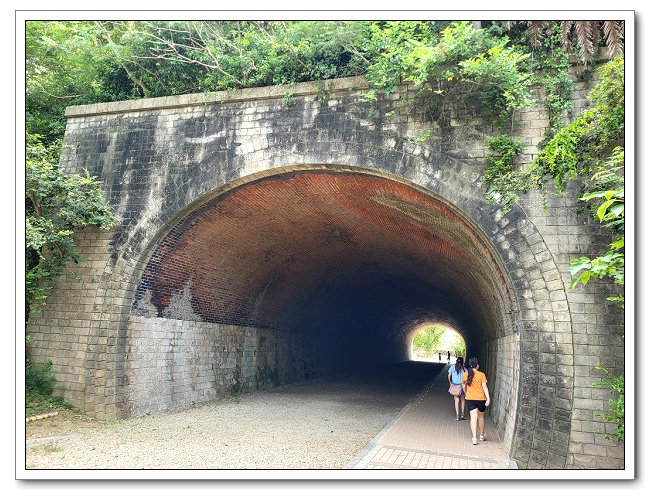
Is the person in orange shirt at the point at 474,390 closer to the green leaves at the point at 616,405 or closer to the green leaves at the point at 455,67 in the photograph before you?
the green leaves at the point at 616,405

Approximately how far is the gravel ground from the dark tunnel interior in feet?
7.40

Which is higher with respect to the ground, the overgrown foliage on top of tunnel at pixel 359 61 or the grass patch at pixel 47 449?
the overgrown foliage on top of tunnel at pixel 359 61

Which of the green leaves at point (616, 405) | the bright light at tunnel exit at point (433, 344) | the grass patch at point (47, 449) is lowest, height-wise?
the bright light at tunnel exit at point (433, 344)

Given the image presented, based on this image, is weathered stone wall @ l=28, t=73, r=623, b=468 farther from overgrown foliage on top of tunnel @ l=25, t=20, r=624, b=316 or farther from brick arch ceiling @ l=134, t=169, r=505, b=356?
overgrown foliage on top of tunnel @ l=25, t=20, r=624, b=316

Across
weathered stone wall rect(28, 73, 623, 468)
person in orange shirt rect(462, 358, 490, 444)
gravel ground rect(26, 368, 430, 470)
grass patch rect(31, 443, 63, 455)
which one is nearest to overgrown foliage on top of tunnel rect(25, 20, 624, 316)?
weathered stone wall rect(28, 73, 623, 468)

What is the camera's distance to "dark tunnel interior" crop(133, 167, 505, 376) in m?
8.84

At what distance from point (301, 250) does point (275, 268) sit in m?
0.88

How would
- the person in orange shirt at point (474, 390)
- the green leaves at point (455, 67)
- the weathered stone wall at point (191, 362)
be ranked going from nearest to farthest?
the green leaves at point (455, 67)
the person in orange shirt at point (474, 390)
the weathered stone wall at point (191, 362)

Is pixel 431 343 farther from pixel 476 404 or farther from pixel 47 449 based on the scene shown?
pixel 47 449

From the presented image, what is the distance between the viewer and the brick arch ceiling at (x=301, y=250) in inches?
350

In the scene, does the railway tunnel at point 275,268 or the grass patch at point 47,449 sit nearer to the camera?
the grass patch at point 47,449

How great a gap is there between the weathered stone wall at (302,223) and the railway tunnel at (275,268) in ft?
0.27

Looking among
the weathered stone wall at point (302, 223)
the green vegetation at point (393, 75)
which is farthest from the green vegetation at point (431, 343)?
the green vegetation at point (393, 75)
